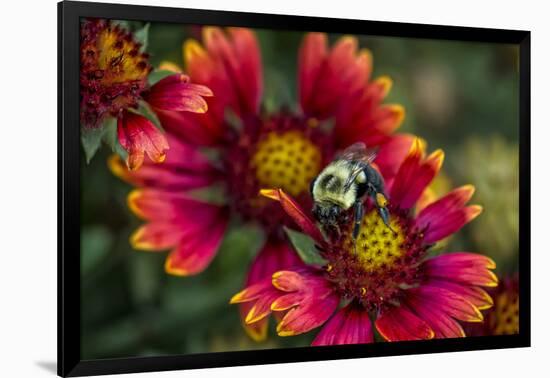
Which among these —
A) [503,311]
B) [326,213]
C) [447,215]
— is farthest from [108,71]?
[503,311]

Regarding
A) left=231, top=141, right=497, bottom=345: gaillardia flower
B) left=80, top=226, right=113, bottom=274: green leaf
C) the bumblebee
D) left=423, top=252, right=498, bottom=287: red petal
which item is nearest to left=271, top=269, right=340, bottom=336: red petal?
left=231, top=141, right=497, bottom=345: gaillardia flower

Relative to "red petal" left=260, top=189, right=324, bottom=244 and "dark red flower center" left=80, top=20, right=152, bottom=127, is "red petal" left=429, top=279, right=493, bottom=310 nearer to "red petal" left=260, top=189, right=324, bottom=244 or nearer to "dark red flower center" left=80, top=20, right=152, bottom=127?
"red petal" left=260, top=189, right=324, bottom=244

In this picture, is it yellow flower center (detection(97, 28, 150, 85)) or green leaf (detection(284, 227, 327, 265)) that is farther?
green leaf (detection(284, 227, 327, 265))

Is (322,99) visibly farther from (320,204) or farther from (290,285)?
(290,285)

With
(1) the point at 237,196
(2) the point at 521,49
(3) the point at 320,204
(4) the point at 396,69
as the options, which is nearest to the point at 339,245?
(3) the point at 320,204

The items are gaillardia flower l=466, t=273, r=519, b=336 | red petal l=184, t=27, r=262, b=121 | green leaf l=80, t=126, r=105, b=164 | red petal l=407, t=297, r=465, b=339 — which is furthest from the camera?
gaillardia flower l=466, t=273, r=519, b=336

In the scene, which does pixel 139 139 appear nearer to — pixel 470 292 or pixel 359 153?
pixel 359 153
